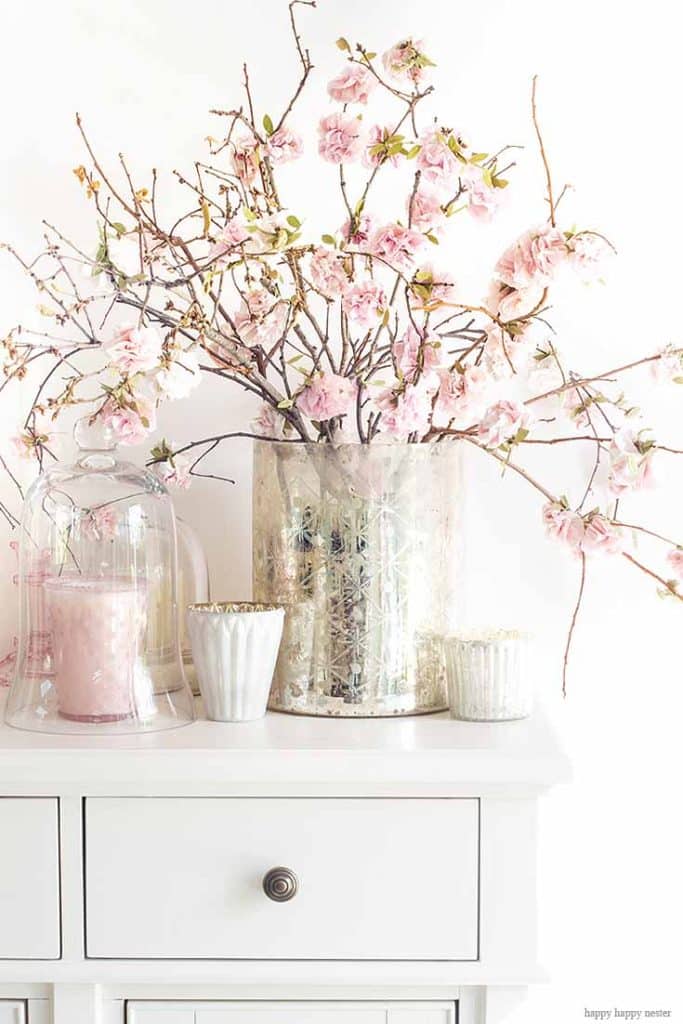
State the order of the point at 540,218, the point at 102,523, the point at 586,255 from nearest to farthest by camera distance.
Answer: the point at 586,255, the point at 102,523, the point at 540,218

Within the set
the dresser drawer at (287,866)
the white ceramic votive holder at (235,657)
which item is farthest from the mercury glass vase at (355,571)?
the dresser drawer at (287,866)

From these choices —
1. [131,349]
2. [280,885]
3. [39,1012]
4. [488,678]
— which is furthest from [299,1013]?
[131,349]

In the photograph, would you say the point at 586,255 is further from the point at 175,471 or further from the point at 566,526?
the point at 175,471

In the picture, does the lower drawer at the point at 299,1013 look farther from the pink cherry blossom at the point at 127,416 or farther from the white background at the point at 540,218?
the pink cherry blossom at the point at 127,416

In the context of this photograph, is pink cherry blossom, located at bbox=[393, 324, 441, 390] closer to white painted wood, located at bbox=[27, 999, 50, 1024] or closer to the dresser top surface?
the dresser top surface

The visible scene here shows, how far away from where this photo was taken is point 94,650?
110 centimetres

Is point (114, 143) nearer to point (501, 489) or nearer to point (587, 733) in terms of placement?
point (501, 489)

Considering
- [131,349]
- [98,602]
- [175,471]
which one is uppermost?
[131,349]

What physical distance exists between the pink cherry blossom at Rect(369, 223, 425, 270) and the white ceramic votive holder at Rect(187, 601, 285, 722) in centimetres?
34

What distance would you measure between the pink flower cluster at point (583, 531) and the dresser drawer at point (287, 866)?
Answer: 257 millimetres

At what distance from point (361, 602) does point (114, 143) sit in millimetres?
612

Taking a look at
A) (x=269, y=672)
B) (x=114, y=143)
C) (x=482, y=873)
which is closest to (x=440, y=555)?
(x=269, y=672)

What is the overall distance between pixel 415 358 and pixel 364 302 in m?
0.07

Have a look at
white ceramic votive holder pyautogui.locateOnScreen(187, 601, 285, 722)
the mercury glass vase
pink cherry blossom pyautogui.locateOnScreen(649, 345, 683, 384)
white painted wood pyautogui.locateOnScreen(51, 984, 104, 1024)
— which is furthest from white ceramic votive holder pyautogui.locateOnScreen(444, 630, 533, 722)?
white painted wood pyautogui.locateOnScreen(51, 984, 104, 1024)
